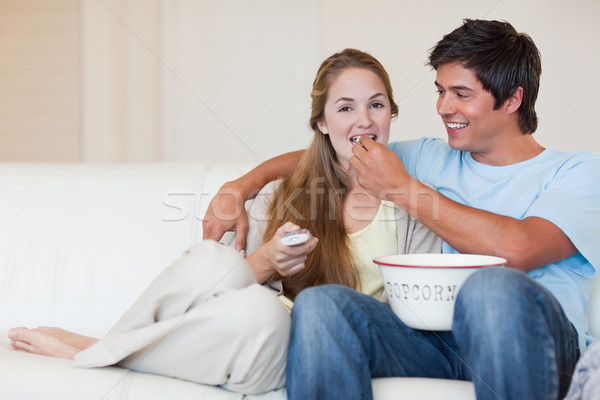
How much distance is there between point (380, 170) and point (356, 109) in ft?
0.85

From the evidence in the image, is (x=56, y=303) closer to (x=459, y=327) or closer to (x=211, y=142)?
(x=459, y=327)

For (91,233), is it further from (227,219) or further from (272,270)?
(272,270)

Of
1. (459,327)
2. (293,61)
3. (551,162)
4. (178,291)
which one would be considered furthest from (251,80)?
(459,327)

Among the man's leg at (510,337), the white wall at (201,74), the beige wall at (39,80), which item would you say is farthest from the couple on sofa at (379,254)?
the beige wall at (39,80)

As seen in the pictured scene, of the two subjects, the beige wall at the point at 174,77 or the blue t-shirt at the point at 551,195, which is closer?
the blue t-shirt at the point at 551,195

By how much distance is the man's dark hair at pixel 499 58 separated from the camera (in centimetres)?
149

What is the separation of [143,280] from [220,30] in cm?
181

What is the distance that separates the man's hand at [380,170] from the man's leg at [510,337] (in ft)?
1.46

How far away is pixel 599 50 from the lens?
251 cm

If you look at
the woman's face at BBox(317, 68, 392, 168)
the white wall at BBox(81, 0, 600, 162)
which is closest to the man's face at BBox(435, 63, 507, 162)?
the woman's face at BBox(317, 68, 392, 168)

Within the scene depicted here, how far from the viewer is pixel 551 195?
134 centimetres

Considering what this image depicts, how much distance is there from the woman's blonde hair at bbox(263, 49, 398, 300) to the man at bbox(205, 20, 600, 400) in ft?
0.34

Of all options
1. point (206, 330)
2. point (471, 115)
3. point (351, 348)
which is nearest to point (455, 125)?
point (471, 115)

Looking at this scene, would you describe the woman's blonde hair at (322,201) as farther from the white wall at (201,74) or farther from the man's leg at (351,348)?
the white wall at (201,74)
